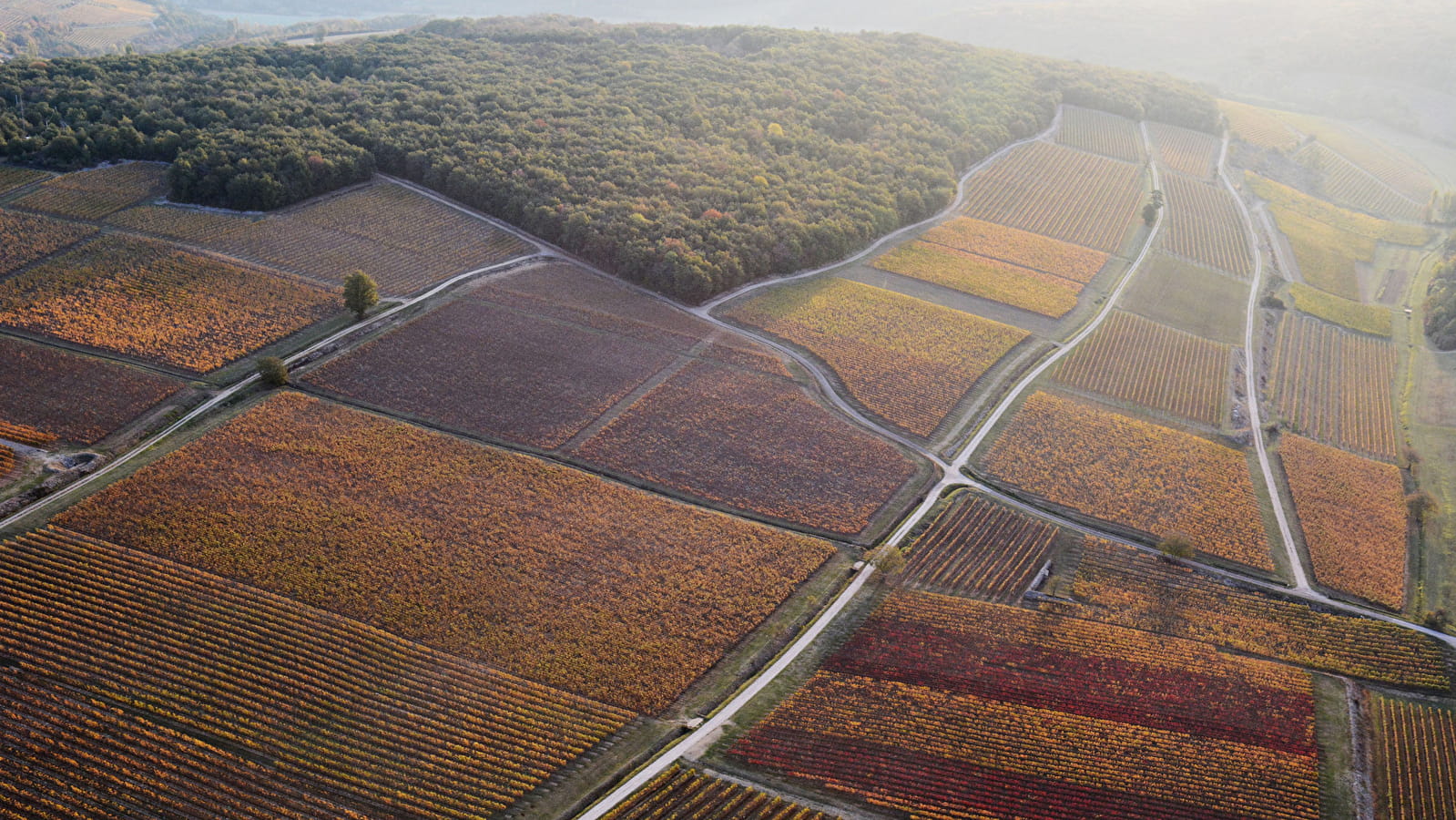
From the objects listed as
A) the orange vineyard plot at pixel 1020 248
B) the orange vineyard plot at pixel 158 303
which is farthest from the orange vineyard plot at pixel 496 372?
the orange vineyard plot at pixel 1020 248

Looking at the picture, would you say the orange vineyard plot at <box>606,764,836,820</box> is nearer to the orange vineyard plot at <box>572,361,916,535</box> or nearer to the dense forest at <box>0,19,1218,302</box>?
the orange vineyard plot at <box>572,361,916,535</box>

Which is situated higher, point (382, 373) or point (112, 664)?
point (382, 373)

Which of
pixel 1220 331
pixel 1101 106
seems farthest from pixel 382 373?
pixel 1101 106

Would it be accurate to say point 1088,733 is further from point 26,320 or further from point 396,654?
point 26,320

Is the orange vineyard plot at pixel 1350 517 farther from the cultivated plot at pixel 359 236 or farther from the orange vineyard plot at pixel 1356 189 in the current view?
the orange vineyard plot at pixel 1356 189

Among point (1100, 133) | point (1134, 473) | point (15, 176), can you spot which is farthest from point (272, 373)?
point (1100, 133)

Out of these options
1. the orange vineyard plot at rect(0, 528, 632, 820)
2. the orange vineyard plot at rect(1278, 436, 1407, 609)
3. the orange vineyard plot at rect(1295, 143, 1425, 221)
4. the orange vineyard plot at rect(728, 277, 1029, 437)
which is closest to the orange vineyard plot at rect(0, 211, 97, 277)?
the orange vineyard plot at rect(0, 528, 632, 820)

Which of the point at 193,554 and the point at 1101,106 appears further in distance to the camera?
the point at 1101,106

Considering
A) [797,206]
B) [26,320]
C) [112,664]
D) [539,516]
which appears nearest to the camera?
[112,664]
